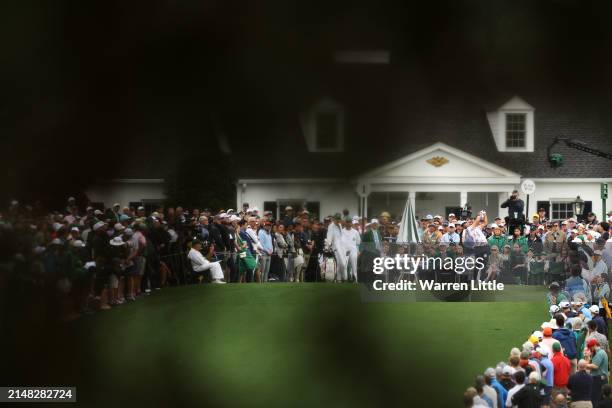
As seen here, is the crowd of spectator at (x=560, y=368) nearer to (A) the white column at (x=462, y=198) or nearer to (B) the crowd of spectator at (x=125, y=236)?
(B) the crowd of spectator at (x=125, y=236)

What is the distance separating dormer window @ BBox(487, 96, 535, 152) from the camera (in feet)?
3.48

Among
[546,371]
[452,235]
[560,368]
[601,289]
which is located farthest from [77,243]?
[601,289]

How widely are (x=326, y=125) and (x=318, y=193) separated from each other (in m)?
0.09

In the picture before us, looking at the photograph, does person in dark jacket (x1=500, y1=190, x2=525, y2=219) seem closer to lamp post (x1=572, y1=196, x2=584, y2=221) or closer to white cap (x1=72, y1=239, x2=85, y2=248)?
lamp post (x1=572, y1=196, x2=584, y2=221)

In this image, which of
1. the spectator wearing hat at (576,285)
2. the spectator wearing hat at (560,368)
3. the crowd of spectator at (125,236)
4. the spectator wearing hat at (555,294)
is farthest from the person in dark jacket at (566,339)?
the crowd of spectator at (125,236)

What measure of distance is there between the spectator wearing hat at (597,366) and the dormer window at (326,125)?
34.4ft

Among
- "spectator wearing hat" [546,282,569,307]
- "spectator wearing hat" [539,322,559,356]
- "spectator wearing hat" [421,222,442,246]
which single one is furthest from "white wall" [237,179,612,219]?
"spectator wearing hat" [546,282,569,307]

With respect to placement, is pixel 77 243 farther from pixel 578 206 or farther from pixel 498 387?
pixel 498 387

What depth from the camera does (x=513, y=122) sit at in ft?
3.50

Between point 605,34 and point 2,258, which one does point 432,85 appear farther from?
point 2,258

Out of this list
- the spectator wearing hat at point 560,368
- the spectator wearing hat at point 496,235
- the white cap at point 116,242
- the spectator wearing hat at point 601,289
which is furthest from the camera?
the spectator wearing hat at point 601,289

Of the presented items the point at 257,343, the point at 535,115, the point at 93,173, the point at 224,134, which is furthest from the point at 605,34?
the point at 257,343

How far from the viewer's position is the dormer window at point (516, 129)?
3.50ft

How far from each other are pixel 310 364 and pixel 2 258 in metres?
0.41
